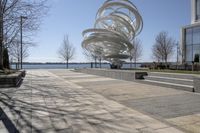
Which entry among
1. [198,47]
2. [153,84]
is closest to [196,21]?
[198,47]

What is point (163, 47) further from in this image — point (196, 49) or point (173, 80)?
point (173, 80)

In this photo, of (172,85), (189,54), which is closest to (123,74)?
(172,85)

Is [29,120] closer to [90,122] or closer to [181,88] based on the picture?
[90,122]

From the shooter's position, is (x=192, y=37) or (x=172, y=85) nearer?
(x=172, y=85)

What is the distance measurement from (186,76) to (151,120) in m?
8.42

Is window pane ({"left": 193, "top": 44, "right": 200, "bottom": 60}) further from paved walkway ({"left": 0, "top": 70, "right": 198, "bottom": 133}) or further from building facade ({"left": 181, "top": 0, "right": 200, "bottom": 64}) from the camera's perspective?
paved walkway ({"left": 0, "top": 70, "right": 198, "bottom": 133})

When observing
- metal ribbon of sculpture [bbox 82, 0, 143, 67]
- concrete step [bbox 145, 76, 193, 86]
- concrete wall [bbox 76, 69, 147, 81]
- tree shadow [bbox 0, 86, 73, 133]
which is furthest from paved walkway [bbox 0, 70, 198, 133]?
metal ribbon of sculpture [bbox 82, 0, 143, 67]

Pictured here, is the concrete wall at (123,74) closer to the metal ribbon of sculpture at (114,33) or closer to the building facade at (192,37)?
the metal ribbon of sculpture at (114,33)

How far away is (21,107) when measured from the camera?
322 inches

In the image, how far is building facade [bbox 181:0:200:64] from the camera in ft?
130

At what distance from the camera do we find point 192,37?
41.1 meters

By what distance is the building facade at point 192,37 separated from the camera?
39656 mm

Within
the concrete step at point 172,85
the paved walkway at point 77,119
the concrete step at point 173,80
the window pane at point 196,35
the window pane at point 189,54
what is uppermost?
the window pane at point 196,35

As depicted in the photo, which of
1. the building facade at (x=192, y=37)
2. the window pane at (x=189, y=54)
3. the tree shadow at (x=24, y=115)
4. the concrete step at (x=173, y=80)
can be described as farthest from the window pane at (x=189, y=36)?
the tree shadow at (x=24, y=115)
